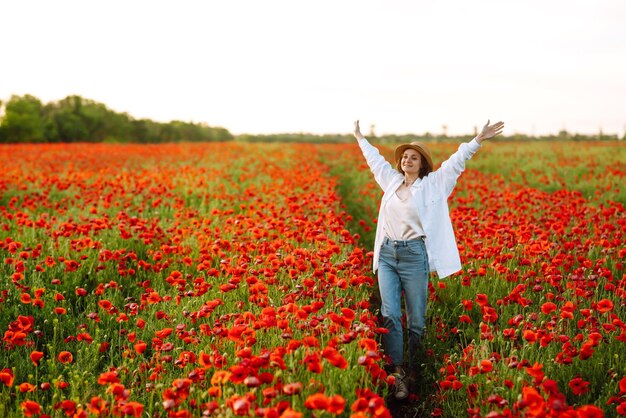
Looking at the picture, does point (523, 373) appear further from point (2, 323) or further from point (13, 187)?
point (13, 187)

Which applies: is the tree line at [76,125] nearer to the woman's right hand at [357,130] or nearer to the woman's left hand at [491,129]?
the woman's right hand at [357,130]

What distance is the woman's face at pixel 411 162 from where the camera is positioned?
465cm

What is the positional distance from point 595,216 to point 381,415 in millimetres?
6042

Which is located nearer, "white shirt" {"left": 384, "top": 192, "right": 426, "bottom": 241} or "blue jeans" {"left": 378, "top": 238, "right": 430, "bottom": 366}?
"blue jeans" {"left": 378, "top": 238, "right": 430, "bottom": 366}

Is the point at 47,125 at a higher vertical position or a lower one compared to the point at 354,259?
higher

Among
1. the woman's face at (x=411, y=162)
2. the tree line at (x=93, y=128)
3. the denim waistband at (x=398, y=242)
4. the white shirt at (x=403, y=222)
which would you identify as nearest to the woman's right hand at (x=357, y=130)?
the woman's face at (x=411, y=162)

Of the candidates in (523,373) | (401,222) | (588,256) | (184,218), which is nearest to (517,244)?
(588,256)

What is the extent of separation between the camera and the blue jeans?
4.40 metres

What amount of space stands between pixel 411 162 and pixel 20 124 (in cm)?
4429

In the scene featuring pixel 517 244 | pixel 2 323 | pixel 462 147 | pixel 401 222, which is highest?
pixel 462 147

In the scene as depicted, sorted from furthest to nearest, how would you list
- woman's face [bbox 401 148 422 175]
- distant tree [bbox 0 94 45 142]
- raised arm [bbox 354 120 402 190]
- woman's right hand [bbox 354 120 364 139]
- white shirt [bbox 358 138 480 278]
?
distant tree [bbox 0 94 45 142] → woman's right hand [bbox 354 120 364 139] → raised arm [bbox 354 120 402 190] → woman's face [bbox 401 148 422 175] → white shirt [bbox 358 138 480 278]

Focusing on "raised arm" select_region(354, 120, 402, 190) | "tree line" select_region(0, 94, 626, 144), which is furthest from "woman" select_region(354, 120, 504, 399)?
"tree line" select_region(0, 94, 626, 144)

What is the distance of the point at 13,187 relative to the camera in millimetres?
11391

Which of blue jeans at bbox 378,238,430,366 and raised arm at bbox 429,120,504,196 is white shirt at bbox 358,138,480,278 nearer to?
raised arm at bbox 429,120,504,196
